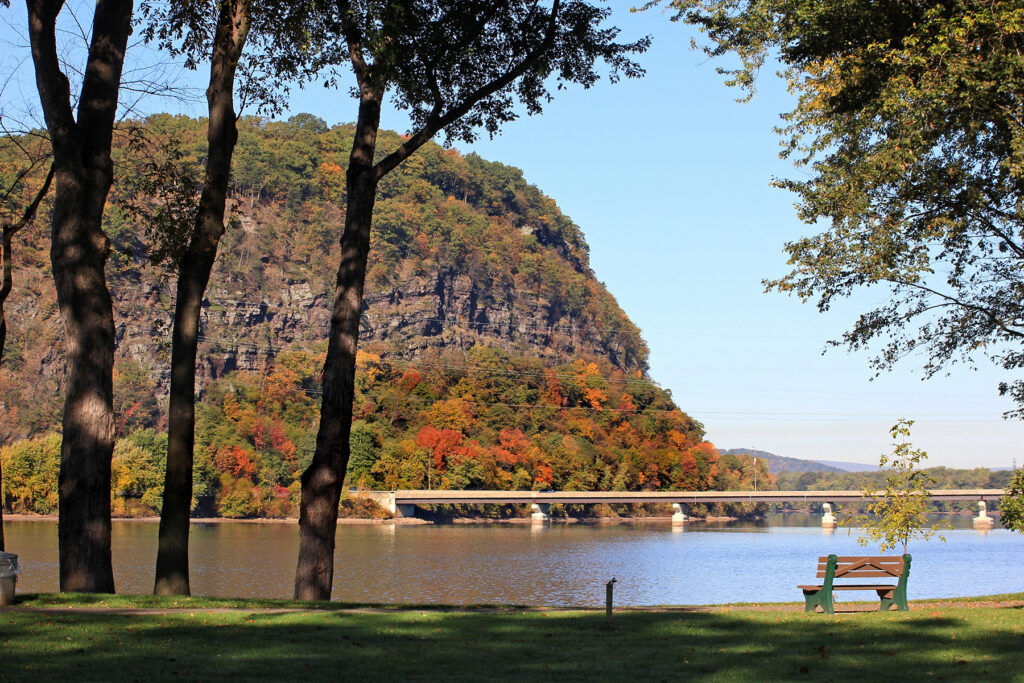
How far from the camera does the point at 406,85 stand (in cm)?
1836

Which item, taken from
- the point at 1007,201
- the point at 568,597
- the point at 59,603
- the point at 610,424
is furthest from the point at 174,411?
the point at 610,424

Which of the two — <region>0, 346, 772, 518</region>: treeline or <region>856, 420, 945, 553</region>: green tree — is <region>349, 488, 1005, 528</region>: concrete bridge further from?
<region>856, 420, 945, 553</region>: green tree

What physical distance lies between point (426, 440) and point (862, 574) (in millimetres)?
100430

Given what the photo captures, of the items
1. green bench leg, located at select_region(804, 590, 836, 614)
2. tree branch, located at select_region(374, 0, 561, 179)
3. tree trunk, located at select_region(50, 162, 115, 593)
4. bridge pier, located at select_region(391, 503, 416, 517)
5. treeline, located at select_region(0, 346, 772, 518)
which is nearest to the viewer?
tree trunk, located at select_region(50, 162, 115, 593)

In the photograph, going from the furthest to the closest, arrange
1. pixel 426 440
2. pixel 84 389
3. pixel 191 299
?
pixel 426 440, pixel 191 299, pixel 84 389

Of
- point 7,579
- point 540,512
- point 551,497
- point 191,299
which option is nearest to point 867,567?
point 191,299

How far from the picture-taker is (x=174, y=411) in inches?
643

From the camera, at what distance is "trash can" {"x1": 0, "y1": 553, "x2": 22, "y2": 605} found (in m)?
12.7

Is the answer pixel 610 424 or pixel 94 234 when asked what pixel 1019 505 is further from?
pixel 610 424

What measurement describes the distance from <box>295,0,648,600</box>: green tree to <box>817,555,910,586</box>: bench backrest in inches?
296

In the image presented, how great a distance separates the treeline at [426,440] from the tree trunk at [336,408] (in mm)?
76926

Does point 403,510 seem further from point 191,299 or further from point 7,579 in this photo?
point 7,579

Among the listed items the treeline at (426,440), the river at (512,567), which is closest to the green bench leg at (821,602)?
the river at (512,567)

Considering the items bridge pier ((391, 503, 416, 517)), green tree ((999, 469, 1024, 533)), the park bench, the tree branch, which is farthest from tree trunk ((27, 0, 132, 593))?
bridge pier ((391, 503, 416, 517))
